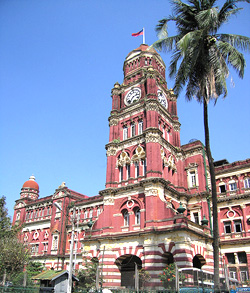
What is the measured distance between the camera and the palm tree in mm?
21922

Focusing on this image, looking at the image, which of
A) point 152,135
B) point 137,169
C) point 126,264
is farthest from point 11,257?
point 152,135

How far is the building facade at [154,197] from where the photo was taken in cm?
3156

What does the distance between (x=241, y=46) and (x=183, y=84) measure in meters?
5.06

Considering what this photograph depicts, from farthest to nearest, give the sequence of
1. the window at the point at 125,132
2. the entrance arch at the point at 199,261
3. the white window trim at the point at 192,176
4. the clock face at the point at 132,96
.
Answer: the clock face at the point at 132,96 → the window at the point at 125,132 → the white window trim at the point at 192,176 → the entrance arch at the point at 199,261

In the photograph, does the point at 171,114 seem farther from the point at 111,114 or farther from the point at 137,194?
the point at 137,194

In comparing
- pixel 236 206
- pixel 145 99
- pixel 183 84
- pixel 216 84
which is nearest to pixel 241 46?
pixel 216 84

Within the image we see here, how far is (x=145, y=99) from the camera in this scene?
4044 cm

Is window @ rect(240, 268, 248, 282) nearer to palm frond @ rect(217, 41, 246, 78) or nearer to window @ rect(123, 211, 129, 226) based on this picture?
window @ rect(123, 211, 129, 226)

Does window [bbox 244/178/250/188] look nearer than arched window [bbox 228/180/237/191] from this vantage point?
Yes

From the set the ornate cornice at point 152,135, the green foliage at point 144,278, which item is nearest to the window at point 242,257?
the green foliage at point 144,278

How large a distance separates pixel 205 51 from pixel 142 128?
18.7m

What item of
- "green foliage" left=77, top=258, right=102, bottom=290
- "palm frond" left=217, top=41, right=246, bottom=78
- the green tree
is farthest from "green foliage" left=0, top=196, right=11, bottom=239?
"palm frond" left=217, top=41, right=246, bottom=78

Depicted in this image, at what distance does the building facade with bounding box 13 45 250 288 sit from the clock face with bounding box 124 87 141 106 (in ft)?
0.56

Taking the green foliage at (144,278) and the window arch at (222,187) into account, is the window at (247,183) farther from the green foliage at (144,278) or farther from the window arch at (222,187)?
the green foliage at (144,278)
